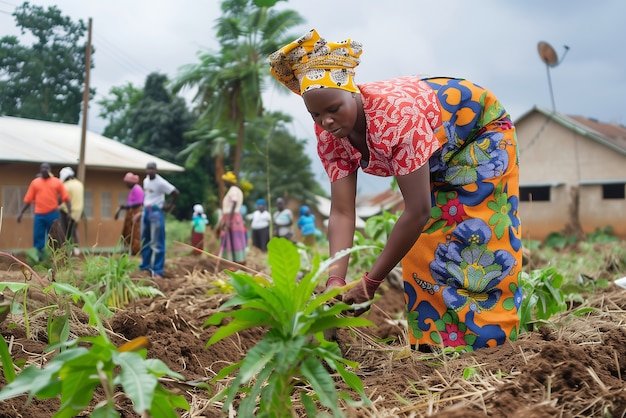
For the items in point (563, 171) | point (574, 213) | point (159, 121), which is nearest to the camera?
point (574, 213)

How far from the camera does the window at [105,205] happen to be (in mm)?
15844

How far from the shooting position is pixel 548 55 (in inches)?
833

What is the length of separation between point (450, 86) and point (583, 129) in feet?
54.5

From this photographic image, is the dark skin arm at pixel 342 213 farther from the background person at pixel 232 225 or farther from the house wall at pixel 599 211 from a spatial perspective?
the house wall at pixel 599 211

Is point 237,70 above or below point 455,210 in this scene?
above

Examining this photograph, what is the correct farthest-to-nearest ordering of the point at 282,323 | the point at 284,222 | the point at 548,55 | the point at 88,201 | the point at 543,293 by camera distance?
the point at 548,55 < the point at 88,201 < the point at 284,222 < the point at 543,293 < the point at 282,323

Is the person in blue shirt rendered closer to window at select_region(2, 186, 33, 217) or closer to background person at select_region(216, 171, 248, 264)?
background person at select_region(216, 171, 248, 264)

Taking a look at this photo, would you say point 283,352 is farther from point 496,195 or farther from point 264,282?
point 496,195

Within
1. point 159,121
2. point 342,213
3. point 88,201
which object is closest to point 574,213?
point 88,201

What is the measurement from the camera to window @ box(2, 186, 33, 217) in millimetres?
10980

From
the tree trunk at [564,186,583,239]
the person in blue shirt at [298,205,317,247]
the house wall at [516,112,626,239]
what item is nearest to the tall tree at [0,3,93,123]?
the person in blue shirt at [298,205,317,247]

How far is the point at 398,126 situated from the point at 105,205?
48.0 feet

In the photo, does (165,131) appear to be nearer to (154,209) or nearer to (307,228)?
(307,228)

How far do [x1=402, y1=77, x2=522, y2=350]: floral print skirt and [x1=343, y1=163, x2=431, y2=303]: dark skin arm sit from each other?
0.43 m
